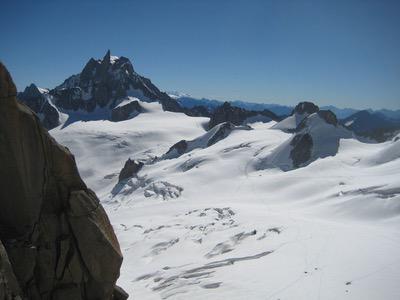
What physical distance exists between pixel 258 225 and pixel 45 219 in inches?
1565

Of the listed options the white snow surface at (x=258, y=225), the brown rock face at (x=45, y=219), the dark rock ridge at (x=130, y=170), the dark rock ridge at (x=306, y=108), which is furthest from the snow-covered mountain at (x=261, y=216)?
the brown rock face at (x=45, y=219)

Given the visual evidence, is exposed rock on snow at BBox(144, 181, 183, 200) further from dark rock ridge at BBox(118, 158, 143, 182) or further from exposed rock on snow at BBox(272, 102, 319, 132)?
exposed rock on snow at BBox(272, 102, 319, 132)

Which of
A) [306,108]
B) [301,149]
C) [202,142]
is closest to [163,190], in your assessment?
[301,149]

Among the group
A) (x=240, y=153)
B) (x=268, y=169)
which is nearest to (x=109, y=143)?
(x=240, y=153)

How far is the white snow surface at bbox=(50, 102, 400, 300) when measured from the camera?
102 feet

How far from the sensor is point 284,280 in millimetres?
30906

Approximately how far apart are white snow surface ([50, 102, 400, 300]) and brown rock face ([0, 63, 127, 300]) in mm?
13565

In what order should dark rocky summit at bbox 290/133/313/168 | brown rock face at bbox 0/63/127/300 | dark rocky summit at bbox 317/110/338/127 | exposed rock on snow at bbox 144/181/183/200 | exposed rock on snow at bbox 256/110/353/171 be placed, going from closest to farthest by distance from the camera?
brown rock face at bbox 0/63/127/300, exposed rock on snow at bbox 144/181/183/200, exposed rock on snow at bbox 256/110/353/171, dark rocky summit at bbox 290/133/313/168, dark rocky summit at bbox 317/110/338/127

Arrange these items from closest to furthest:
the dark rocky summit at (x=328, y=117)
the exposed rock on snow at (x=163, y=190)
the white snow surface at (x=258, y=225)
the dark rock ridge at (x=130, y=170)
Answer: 1. the white snow surface at (x=258, y=225)
2. the exposed rock on snow at (x=163, y=190)
3. the dark rocky summit at (x=328, y=117)
4. the dark rock ridge at (x=130, y=170)

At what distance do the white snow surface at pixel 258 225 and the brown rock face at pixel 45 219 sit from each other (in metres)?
13.6

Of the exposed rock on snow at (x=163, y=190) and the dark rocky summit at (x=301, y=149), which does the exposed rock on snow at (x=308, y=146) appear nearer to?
the dark rocky summit at (x=301, y=149)

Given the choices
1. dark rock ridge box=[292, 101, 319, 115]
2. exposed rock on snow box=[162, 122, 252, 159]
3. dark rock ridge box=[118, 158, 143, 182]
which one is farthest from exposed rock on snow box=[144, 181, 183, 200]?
dark rock ridge box=[292, 101, 319, 115]

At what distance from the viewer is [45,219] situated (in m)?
18.4

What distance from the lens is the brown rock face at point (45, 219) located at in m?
17.3
